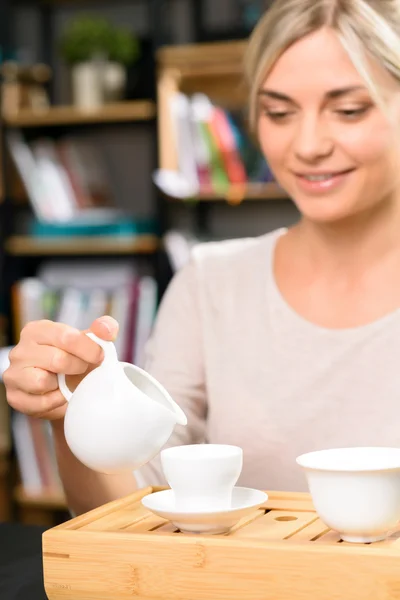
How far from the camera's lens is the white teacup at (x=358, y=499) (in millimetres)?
807

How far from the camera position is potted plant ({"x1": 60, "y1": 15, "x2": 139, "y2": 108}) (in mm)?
3331

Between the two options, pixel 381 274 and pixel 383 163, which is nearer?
pixel 383 163

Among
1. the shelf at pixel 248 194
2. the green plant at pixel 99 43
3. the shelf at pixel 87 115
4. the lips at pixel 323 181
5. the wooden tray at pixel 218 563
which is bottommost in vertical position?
the wooden tray at pixel 218 563

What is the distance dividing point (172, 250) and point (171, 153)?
1.09 feet

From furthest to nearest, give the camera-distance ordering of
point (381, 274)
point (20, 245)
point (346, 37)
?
point (20, 245), point (381, 274), point (346, 37)

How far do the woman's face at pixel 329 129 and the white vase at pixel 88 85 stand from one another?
6.68 ft

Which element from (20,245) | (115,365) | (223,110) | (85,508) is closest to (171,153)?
(223,110)

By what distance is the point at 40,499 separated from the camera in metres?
3.46

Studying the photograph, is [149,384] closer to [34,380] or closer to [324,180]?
[34,380]

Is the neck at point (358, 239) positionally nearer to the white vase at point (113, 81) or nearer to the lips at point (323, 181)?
the lips at point (323, 181)

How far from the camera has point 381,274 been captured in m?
1.52

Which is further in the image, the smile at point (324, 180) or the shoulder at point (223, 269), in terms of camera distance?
the shoulder at point (223, 269)

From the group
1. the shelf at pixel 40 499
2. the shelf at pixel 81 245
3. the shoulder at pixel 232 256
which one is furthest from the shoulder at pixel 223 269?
the shelf at pixel 40 499

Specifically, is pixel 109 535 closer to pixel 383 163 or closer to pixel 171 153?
pixel 383 163
